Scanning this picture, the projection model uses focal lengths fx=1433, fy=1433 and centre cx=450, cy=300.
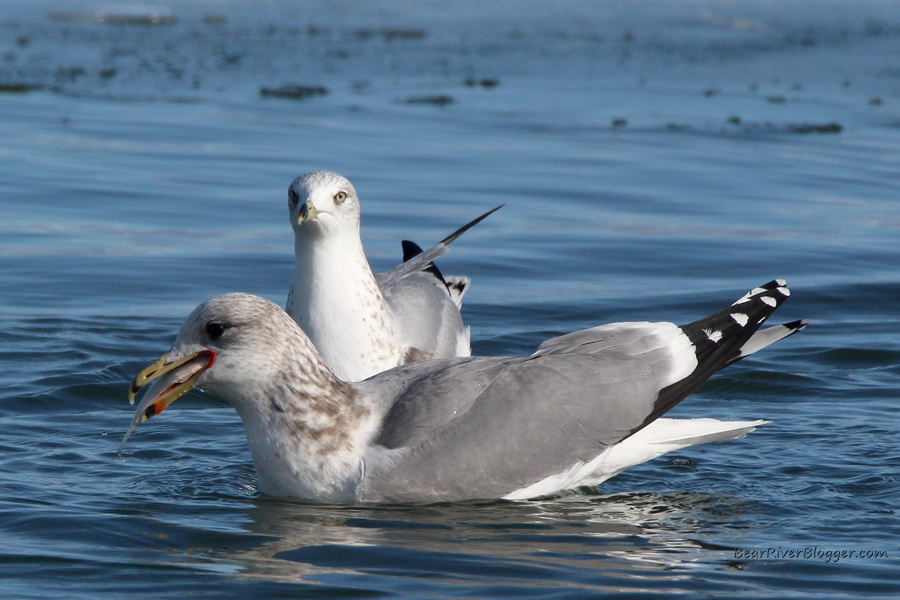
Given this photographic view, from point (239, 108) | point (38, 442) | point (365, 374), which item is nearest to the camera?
point (38, 442)

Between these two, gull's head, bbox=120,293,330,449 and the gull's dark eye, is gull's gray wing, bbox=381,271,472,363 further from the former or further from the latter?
the gull's dark eye

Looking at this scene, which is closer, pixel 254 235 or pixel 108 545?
pixel 108 545

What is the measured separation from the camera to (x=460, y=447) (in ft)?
19.8

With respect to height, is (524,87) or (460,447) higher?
(524,87)

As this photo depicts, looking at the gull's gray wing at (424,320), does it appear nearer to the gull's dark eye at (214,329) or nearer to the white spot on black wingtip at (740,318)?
the white spot on black wingtip at (740,318)

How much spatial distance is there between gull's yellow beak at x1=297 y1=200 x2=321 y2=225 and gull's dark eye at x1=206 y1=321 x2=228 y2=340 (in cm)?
179

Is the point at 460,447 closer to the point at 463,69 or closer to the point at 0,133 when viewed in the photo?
the point at 0,133

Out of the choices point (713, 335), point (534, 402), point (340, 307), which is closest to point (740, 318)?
point (713, 335)

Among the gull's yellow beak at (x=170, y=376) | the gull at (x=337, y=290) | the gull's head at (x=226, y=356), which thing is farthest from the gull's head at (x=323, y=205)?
the gull's yellow beak at (x=170, y=376)

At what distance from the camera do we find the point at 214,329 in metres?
5.87

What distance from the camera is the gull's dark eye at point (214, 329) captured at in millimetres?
5867

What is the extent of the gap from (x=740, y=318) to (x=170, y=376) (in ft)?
8.43

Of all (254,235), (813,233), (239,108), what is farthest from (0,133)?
(813,233)

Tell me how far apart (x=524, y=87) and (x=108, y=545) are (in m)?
13.5
